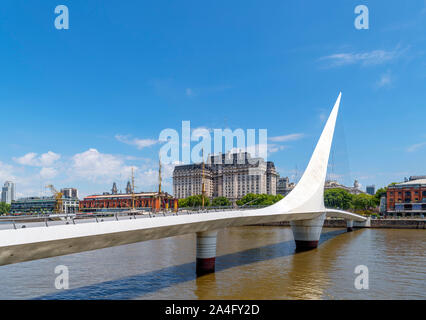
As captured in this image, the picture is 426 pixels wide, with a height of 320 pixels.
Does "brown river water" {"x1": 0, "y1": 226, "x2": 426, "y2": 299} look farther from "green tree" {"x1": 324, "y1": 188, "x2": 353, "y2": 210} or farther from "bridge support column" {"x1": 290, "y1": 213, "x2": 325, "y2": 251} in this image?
"green tree" {"x1": 324, "y1": 188, "x2": 353, "y2": 210}

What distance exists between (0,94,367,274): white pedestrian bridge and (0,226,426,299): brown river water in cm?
245

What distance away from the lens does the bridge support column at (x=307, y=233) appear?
32969mm

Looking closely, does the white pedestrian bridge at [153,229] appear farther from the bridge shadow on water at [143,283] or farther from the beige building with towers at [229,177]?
the beige building with towers at [229,177]

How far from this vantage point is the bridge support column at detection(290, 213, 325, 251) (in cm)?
3297

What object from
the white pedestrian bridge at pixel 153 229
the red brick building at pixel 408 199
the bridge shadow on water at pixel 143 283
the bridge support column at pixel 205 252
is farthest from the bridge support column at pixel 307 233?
the red brick building at pixel 408 199

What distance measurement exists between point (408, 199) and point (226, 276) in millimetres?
68710

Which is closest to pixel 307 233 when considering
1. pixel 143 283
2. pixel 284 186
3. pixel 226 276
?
pixel 226 276

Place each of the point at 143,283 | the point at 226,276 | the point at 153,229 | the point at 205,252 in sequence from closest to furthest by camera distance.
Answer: the point at 153,229
the point at 143,283
the point at 226,276
the point at 205,252

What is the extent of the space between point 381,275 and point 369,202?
89.1m

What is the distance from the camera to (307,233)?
109 ft

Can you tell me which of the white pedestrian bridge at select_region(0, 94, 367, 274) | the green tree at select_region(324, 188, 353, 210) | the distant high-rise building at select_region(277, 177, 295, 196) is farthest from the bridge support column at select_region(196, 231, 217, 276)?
the distant high-rise building at select_region(277, 177, 295, 196)

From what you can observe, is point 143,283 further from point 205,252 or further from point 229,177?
point 229,177
